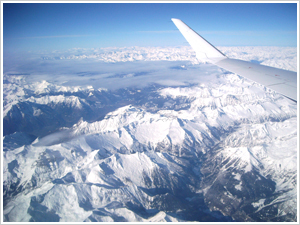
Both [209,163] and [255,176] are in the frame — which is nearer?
[255,176]

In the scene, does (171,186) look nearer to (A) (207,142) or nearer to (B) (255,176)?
(B) (255,176)

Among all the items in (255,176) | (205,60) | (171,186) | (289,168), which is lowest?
(171,186)

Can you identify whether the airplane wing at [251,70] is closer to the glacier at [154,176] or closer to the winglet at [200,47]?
the winglet at [200,47]

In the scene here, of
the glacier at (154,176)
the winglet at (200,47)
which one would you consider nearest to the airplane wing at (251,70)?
the winglet at (200,47)

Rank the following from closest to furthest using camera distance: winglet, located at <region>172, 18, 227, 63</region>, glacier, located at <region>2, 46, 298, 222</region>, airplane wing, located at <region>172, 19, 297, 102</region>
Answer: airplane wing, located at <region>172, 19, 297, 102</region> → winglet, located at <region>172, 18, 227, 63</region> → glacier, located at <region>2, 46, 298, 222</region>

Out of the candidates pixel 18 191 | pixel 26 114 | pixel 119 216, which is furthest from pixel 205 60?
pixel 26 114

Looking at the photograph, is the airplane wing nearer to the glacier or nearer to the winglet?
the winglet

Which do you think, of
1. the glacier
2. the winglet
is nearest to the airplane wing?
the winglet

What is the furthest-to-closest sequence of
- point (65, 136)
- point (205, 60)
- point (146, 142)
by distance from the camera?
point (65, 136) < point (146, 142) < point (205, 60)
